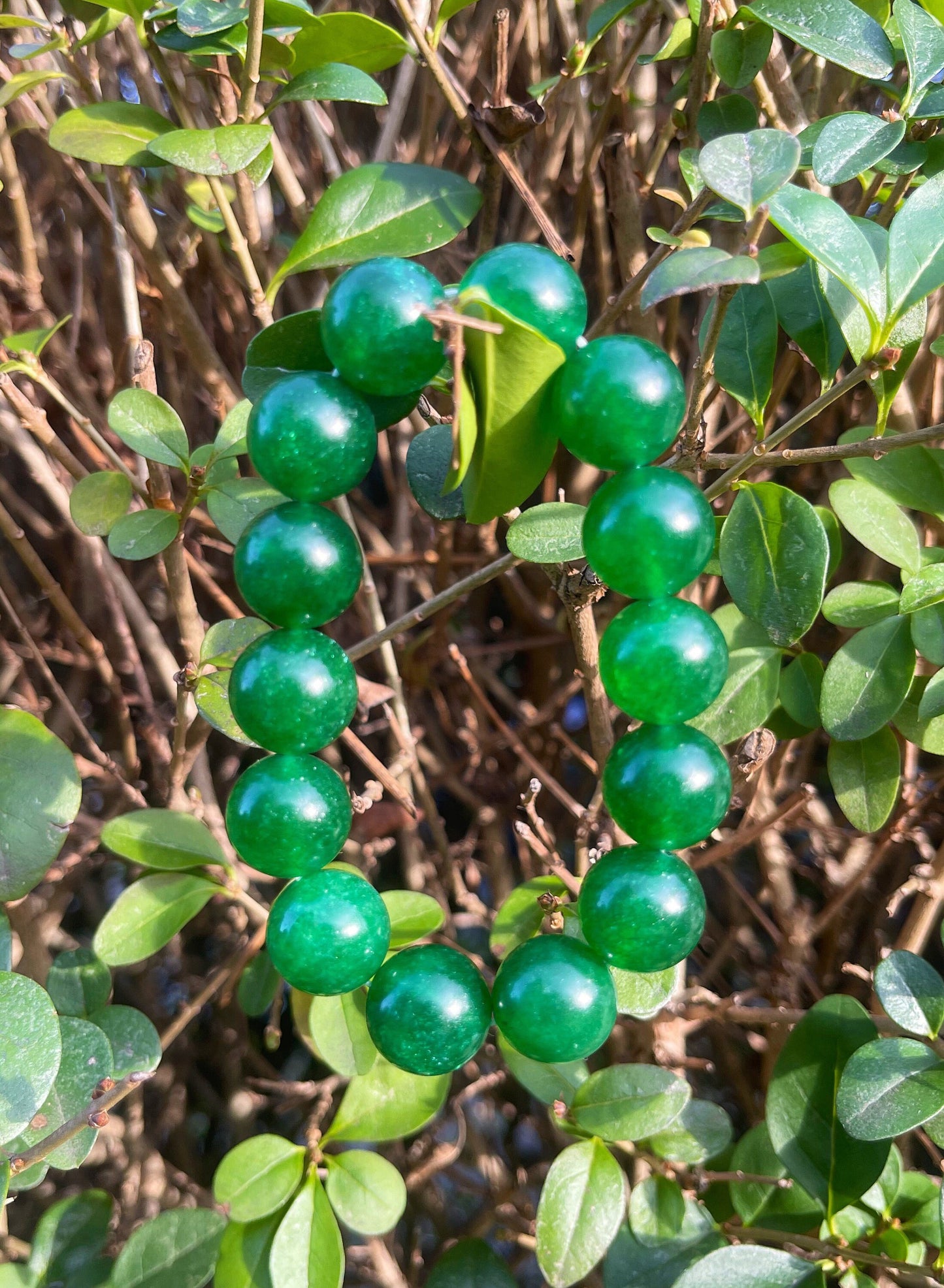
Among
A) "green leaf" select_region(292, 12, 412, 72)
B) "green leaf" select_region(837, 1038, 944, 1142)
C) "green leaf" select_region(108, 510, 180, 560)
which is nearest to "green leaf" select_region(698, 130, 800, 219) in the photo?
"green leaf" select_region(292, 12, 412, 72)

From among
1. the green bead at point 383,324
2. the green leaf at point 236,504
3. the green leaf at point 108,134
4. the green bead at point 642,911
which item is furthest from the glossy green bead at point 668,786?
the green leaf at point 108,134

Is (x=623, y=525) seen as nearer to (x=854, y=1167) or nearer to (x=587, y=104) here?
(x=854, y=1167)

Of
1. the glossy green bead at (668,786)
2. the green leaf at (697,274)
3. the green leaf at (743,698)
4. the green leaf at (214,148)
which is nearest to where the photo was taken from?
the green leaf at (697,274)

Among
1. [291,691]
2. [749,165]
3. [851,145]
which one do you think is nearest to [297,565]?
[291,691]

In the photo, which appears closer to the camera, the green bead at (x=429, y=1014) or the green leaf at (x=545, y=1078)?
the green bead at (x=429, y=1014)

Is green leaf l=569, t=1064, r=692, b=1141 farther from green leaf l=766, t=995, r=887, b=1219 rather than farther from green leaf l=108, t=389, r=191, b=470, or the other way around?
green leaf l=108, t=389, r=191, b=470

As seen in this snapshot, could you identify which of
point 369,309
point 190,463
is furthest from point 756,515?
point 190,463

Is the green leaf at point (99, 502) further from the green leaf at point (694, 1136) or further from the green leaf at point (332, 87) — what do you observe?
the green leaf at point (694, 1136)
